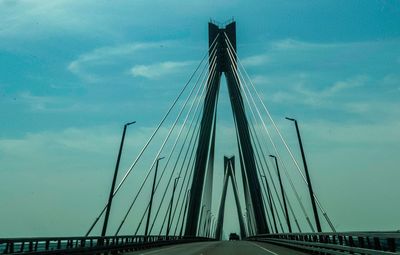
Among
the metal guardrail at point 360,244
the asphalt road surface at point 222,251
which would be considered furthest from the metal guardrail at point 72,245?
the metal guardrail at point 360,244

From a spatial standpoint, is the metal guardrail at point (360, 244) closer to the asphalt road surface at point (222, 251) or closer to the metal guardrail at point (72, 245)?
the asphalt road surface at point (222, 251)

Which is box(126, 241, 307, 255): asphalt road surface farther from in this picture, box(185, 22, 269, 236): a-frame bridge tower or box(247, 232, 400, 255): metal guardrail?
box(185, 22, 269, 236): a-frame bridge tower

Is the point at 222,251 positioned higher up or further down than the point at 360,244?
higher up

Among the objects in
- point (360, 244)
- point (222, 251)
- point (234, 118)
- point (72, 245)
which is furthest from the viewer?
point (234, 118)

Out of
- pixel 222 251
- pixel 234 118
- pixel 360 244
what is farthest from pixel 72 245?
pixel 234 118

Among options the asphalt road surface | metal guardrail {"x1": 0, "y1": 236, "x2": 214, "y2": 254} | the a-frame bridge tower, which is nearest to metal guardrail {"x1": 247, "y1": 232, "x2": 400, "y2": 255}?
the asphalt road surface

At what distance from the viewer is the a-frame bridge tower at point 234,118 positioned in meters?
50.9

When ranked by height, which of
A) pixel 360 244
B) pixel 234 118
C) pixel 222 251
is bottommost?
pixel 360 244

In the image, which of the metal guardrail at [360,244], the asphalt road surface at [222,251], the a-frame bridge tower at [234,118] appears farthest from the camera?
the a-frame bridge tower at [234,118]

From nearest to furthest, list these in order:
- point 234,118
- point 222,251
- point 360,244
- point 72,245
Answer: point 360,244 → point 72,245 → point 222,251 → point 234,118

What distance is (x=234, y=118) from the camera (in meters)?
52.4

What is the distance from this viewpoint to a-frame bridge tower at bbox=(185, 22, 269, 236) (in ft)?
167

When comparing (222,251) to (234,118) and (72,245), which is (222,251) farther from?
(234,118)

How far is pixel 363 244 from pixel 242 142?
33144mm
